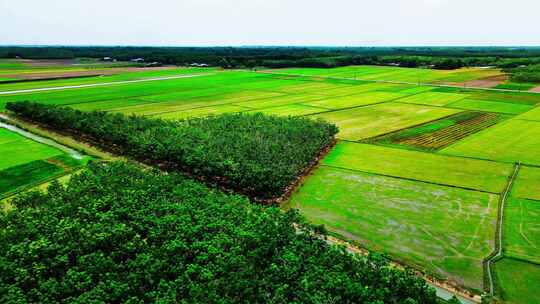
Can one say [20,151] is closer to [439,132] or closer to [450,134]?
[439,132]

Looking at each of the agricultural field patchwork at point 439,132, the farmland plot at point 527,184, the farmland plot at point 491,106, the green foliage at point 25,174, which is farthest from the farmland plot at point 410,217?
the farmland plot at point 491,106

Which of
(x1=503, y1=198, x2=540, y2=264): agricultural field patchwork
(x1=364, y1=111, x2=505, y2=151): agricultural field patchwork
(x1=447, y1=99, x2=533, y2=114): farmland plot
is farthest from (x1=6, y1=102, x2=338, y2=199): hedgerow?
(x1=447, y1=99, x2=533, y2=114): farmland plot

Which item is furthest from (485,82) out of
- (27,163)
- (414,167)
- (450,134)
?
(27,163)

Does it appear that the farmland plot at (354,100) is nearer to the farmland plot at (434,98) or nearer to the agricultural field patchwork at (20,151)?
the farmland plot at (434,98)

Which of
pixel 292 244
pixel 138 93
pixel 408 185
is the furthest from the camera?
pixel 138 93

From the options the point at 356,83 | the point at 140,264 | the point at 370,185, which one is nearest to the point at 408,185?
the point at 370,185

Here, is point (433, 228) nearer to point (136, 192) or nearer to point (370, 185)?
point (370, 185)
